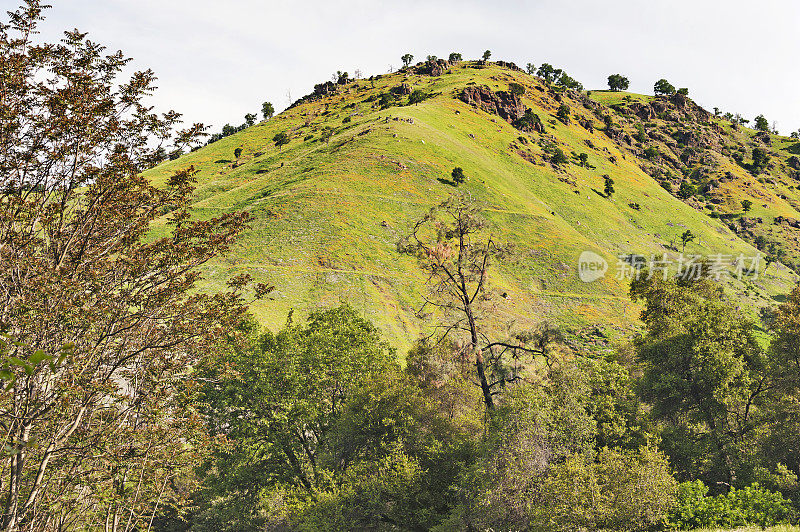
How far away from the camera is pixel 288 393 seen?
87.7 ft

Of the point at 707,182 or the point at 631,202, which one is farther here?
the point at 707,182

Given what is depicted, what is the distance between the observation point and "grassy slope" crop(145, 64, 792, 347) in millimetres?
60562

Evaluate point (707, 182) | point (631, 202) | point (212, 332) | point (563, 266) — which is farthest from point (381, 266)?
point (707, 182)

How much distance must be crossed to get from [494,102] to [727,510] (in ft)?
558

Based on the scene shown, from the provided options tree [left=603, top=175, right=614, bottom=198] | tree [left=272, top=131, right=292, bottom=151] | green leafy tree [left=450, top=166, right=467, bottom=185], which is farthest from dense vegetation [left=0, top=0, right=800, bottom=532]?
tree [left=272, top=131, right=292, bottom=151]

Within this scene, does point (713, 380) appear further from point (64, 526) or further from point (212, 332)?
point (64, 526)

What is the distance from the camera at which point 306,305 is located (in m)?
51.5

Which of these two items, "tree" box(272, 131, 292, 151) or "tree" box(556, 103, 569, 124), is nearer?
"tree" box(272, 131, 292, 151)

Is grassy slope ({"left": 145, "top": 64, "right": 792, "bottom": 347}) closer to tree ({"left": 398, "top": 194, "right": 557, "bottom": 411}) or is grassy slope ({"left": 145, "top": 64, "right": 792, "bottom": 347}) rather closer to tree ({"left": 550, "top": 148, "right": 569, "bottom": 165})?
tree ({"left": 550, "top": 148, "right": 569, "bottom": 165})

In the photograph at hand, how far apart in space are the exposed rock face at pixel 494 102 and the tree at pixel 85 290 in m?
168

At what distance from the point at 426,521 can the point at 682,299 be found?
3253 cm

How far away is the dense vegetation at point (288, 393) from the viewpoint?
9.27 m

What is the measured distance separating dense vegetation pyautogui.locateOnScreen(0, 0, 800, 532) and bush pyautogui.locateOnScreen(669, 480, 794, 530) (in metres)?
0.11

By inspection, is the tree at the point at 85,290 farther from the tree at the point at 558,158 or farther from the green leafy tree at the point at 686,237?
the tree at the point at 558,158
